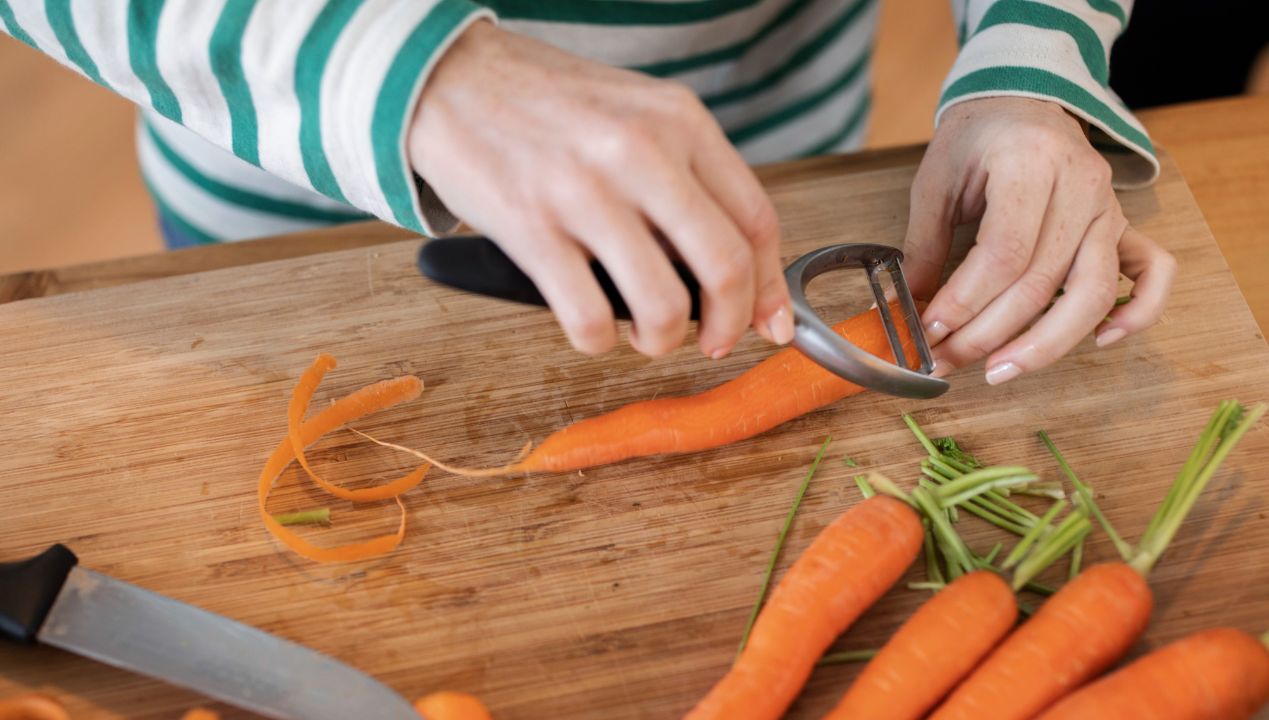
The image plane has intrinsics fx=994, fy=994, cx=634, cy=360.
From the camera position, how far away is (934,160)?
1279 mm

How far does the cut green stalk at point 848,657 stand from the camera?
3.35 feet

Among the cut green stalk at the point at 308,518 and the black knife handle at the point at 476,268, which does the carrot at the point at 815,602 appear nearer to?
the black knife handle at the point at 476,268

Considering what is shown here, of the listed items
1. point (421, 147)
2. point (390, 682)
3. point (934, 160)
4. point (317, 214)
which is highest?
point (421, 147)

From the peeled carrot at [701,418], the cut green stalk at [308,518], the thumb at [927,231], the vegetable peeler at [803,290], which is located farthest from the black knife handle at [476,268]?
the thumb at [927,231]

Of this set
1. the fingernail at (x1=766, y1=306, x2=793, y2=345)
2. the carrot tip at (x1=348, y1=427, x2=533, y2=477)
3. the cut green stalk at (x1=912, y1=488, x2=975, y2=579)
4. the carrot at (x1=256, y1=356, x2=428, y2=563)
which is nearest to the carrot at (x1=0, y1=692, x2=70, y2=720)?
the carrot at (x1=256, y1=356, x2=428, y2=563)

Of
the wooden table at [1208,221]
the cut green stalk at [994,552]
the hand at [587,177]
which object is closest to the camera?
the hand at [587,177]

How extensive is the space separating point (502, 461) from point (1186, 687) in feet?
2.43

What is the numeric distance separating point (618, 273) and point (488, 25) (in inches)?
11.0

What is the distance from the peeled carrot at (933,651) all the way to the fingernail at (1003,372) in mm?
260

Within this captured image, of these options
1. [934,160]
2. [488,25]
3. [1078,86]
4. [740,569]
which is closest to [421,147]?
[488,25]

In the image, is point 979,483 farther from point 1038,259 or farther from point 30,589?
point 30,589

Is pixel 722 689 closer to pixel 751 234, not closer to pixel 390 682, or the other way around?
pixel 390 682

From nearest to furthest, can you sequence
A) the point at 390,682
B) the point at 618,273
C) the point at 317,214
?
the point at 618,273
the point at 390,682
the point at 317,214

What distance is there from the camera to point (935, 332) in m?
1.20
